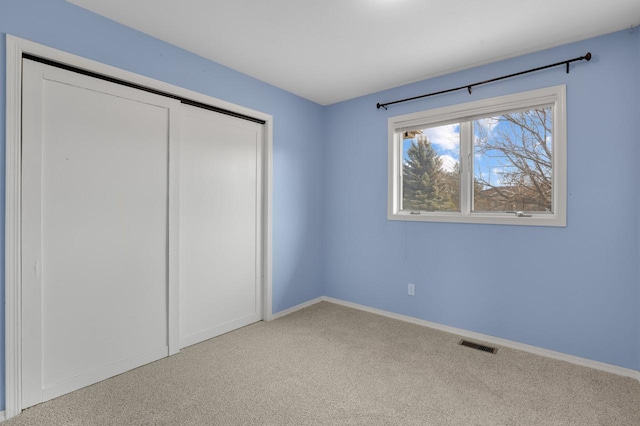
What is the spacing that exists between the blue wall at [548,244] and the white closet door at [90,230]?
87.8 inches

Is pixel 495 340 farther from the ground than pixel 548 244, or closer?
closer

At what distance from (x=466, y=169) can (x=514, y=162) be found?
404 millimetres

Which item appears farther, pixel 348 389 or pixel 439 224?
pixel 439 224

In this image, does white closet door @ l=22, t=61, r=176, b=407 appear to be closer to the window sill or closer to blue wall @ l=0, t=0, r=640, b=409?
blue wall @ l=0, t=0, r=640, b=409

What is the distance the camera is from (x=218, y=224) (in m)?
3.07

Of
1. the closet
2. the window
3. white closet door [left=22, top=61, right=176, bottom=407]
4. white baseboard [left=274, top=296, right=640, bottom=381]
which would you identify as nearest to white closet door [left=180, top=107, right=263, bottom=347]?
the closet

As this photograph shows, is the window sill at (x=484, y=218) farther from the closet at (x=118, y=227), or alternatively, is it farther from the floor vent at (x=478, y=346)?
the closet at (x=118, y=227)

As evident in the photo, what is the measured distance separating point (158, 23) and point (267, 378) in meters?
2.64

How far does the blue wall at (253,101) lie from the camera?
197 centimetres

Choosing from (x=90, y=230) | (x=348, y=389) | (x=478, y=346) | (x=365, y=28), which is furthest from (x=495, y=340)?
(x=90, y=230)

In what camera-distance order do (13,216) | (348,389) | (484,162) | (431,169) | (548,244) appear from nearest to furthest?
(13,216) < (348,389) < (548,244) < (484,162) < (431,169)

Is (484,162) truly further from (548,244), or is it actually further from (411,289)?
(411,289)

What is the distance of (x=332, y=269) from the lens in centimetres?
417

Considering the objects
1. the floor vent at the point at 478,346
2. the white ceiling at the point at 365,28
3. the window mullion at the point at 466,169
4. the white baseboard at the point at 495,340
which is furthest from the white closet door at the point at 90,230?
the window mullion at the point at 466,169
